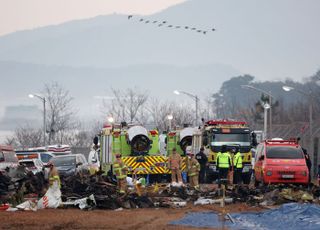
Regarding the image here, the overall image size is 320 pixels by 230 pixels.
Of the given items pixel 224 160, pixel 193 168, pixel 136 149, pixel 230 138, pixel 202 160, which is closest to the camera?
pixel 193 168

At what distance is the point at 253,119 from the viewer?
95.7m

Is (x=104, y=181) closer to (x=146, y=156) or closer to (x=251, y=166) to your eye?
(x=146, y=156)

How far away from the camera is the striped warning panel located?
39438 millimetres

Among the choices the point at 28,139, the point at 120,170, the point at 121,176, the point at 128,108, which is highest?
the point at 128,108

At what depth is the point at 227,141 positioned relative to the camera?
42.1m

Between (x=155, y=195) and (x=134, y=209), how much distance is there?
3631mm

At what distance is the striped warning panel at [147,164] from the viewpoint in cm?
3944

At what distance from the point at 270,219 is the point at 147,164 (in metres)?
16.6

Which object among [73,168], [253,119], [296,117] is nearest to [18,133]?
[253,119]

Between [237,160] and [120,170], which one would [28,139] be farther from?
[120,170]

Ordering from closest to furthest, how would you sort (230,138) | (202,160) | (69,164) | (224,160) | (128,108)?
(224,160) < (202,160) < (230,138) < (69,164) < (128,108)

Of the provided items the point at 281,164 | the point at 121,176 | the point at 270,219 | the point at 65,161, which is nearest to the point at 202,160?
the point at 65,161

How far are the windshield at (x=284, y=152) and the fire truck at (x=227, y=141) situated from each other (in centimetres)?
524

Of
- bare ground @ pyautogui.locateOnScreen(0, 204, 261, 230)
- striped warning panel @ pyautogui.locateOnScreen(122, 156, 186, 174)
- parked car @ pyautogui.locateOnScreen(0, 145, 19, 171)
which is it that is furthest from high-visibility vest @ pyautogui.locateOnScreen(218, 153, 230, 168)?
bare ground @ pyautogui.locateOnScreen(0, 204, 261, 230)
